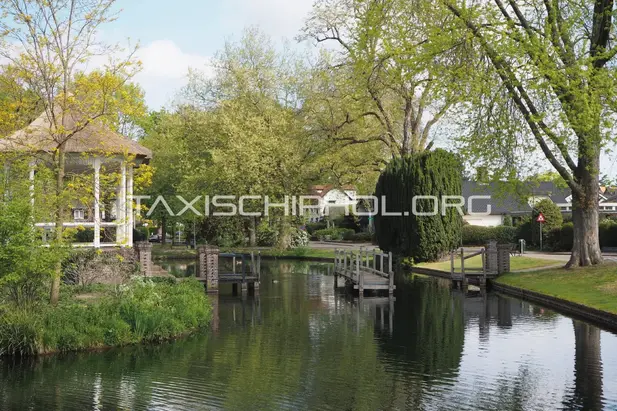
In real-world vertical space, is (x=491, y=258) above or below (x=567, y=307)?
above

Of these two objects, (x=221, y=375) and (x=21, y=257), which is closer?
(x=221, y=375)

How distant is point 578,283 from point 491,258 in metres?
4.88

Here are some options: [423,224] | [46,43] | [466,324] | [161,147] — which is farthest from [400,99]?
[46,43]

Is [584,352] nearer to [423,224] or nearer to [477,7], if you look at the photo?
[477,7]

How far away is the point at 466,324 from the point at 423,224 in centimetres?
1702

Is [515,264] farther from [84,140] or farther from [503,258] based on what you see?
[84,140]

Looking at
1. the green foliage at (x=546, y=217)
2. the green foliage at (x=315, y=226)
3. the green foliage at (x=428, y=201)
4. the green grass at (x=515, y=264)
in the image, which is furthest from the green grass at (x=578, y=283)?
the green foliage at (x=315, y=226)

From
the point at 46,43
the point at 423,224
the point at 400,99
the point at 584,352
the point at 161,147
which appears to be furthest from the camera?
the point at 161,147

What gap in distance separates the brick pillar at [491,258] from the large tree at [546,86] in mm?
2808

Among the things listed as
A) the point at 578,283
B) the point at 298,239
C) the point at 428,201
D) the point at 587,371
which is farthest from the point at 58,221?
the point at 298,239

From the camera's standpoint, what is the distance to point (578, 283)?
2098 cm

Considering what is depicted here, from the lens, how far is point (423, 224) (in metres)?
33.5

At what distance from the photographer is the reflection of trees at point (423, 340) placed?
10.5m

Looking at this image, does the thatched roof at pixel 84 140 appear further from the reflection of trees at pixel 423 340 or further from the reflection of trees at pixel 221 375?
the reflection of trees at pixel 423 340
